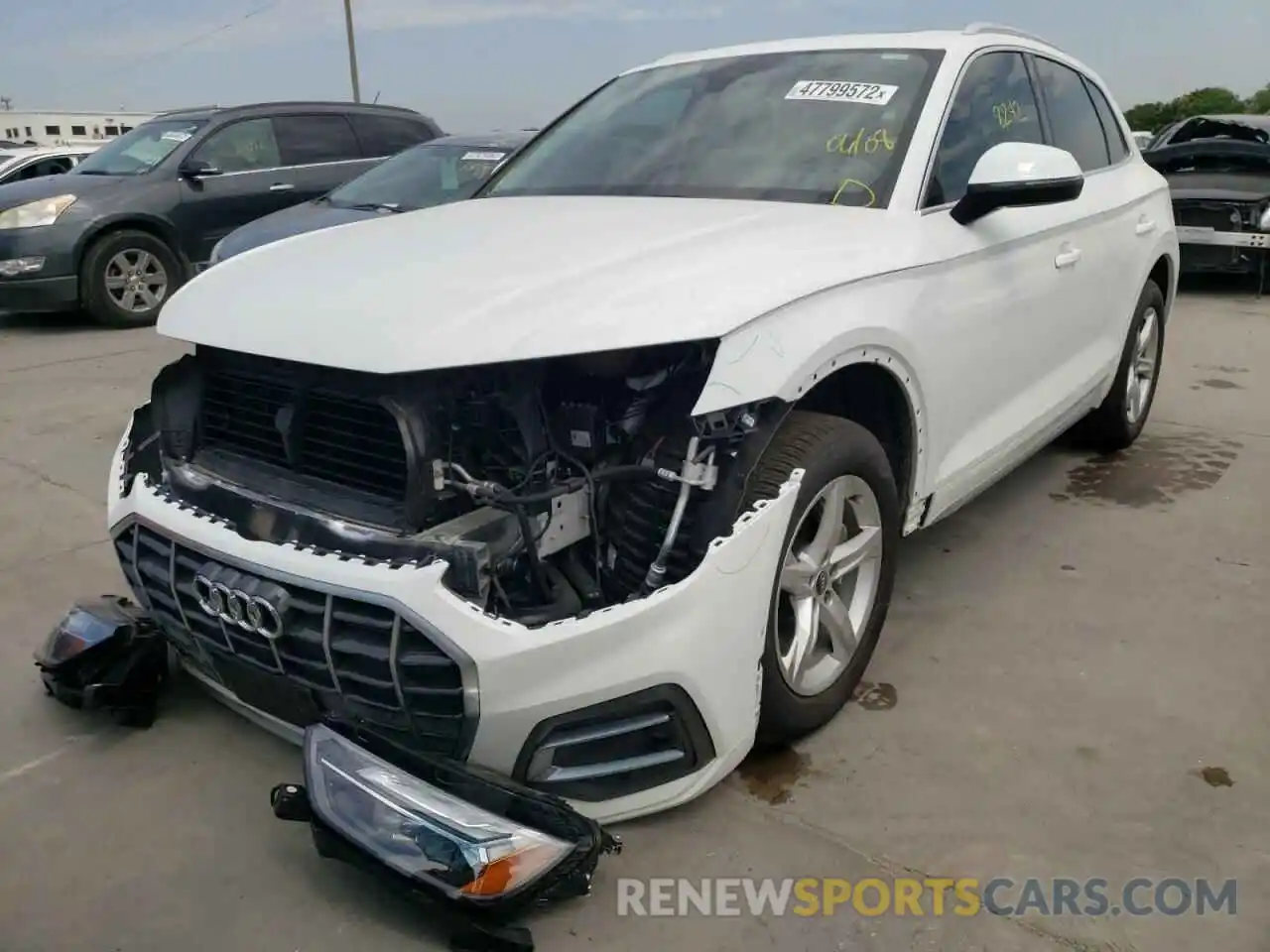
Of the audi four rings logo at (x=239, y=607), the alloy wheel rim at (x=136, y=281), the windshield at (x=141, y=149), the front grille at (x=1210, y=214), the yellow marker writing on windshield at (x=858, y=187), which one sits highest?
the yellow marker writing on windshield at (x=858, y=187)

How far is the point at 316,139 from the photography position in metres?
9.29

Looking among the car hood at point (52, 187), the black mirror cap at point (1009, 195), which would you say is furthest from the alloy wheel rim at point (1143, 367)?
the car hood at point (52, 187)

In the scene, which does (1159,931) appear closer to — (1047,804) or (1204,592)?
(1047,804)

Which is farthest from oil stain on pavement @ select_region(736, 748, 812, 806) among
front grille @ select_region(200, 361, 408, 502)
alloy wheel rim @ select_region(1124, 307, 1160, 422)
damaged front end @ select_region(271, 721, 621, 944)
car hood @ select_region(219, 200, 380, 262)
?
car hood @ select_region(219, 200, 380, 262)

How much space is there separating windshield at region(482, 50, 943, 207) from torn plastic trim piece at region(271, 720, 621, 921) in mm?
1735

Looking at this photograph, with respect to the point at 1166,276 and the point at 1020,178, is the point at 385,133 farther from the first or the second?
the point at 1020,178

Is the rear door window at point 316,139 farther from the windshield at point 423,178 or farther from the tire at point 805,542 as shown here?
the tire at point 805,542

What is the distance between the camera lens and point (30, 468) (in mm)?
4969

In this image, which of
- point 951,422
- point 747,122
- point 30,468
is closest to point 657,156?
point 747,122

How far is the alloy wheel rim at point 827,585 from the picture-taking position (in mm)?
2539

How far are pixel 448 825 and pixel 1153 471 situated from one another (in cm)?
385

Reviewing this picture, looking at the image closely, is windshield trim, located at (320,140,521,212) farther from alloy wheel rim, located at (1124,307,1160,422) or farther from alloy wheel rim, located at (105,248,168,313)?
alloy wheel rim, located at (1124,307,1160,422)

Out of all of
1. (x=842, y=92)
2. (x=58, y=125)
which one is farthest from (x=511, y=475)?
(x=58, y=125)

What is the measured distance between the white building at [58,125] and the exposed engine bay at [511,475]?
2175 inches
